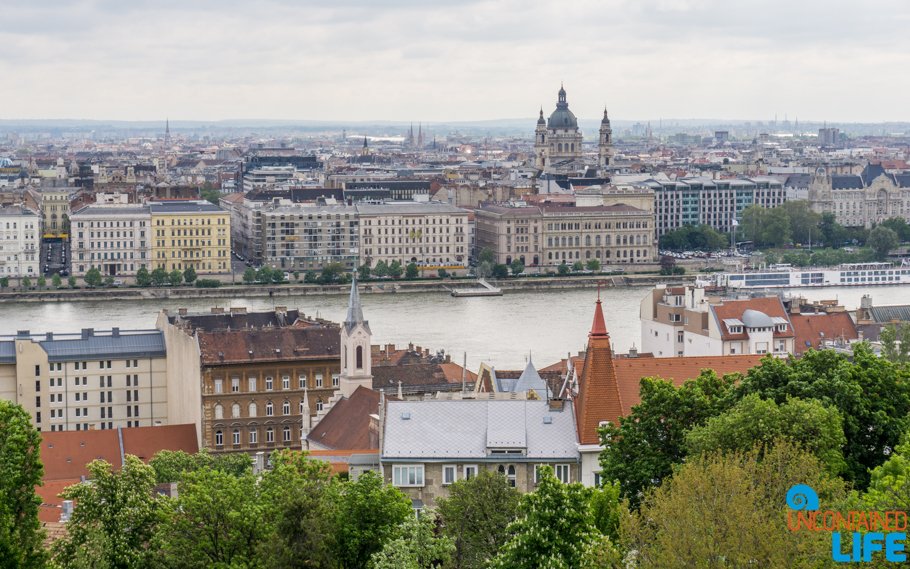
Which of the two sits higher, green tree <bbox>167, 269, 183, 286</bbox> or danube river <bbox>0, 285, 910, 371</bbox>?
green tree <bbox>167, 269, 183, 286</bbox>

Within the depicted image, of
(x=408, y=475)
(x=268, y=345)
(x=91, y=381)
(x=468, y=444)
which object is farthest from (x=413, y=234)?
(x=408, y=475)

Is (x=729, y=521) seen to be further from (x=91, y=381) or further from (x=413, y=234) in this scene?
(x=413, y=234)

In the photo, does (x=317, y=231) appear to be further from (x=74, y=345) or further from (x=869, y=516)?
(x=869, y=516)

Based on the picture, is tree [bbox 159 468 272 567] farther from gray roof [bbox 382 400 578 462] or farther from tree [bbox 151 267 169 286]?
tree [bbox 151 267 169 286]

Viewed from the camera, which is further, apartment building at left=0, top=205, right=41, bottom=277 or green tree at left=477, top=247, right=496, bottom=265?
green tree at left=477, top=247, right=496, bottom=265

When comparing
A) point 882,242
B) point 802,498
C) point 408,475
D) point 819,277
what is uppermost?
point 802,498

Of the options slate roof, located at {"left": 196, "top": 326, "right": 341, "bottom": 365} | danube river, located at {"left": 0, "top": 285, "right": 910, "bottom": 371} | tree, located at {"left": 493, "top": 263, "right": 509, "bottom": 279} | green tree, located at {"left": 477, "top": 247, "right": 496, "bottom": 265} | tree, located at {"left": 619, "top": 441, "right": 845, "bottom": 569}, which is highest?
tree, located at {"left": 619, "top": 441, "right": 845, "bottom": 569}

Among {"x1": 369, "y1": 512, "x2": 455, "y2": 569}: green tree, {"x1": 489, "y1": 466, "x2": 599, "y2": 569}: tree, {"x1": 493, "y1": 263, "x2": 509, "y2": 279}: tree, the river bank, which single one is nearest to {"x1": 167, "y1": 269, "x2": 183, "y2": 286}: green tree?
the river bank
